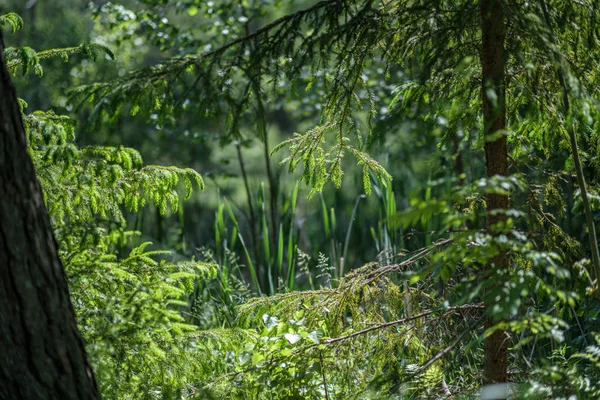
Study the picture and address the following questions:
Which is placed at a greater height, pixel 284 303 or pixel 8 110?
pixel 8 110

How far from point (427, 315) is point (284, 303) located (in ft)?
2.20

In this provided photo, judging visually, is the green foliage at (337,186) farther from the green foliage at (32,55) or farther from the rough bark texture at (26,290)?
the rough bark texture at (26,290)

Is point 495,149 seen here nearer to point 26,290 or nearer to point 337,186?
point 337,186

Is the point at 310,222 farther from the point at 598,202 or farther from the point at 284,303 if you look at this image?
the point at 598,202

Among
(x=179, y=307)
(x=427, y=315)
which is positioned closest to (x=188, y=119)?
(x=179, y=307)

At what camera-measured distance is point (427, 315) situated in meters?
2.67

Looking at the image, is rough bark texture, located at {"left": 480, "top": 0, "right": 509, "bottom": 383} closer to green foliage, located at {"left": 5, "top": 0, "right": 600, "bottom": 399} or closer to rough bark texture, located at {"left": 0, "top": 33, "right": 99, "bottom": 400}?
green foliage, located at {"left": 5, "top": 0, "right": 600, "bottom": 399}

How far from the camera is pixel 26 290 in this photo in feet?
6.25

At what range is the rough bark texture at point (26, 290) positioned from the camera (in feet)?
6.18

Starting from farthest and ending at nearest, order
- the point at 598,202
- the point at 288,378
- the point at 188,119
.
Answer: the point at 188,119
the point at 288,378
the point at 598,202

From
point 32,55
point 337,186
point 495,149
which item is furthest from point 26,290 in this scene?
point 495,149

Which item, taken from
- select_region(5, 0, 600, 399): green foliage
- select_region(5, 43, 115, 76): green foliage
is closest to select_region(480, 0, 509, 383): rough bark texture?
select_region(5, 0, 600, 399): green foliage

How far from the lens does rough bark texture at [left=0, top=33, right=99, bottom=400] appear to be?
1.88m

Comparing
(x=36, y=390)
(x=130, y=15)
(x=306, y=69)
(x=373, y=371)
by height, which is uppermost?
(x=130, y=15)
